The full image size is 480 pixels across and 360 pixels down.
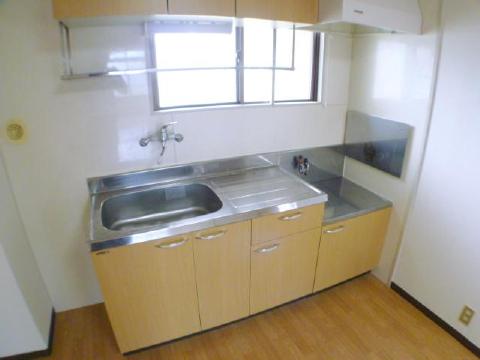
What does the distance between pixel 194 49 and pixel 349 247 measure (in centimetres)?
161

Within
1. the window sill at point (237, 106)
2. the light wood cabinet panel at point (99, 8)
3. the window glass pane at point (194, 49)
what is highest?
the light wood cabinet panel at point (99, 8)

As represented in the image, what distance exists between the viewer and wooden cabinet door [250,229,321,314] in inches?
68.8

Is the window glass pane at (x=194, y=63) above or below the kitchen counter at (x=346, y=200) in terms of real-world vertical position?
above

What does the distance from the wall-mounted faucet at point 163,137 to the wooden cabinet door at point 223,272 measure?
593 millimetres

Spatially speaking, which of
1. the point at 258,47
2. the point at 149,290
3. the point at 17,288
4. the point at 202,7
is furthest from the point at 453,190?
the point at 17,288

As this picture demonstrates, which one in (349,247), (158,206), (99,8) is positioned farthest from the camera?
(349,247)

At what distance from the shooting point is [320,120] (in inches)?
87.5

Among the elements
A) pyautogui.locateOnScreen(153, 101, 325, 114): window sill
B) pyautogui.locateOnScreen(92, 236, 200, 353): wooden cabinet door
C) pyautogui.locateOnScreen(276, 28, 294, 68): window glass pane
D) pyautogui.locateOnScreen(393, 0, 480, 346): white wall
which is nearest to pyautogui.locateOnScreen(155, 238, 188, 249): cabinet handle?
pyautogui.locateOnScreen(92, 236, 200, 353): wooden cabinet door

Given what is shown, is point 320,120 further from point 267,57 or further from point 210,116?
point 210,116

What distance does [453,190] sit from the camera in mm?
1673

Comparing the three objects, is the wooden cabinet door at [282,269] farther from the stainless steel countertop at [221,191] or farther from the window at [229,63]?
the window at [229,63]

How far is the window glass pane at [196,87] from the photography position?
1.86 metres

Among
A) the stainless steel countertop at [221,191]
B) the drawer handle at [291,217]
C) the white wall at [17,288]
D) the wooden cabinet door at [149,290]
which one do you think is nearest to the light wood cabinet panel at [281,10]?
the stainless steel countertop at [221,191]

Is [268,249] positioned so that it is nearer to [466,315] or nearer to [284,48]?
[466,315]
